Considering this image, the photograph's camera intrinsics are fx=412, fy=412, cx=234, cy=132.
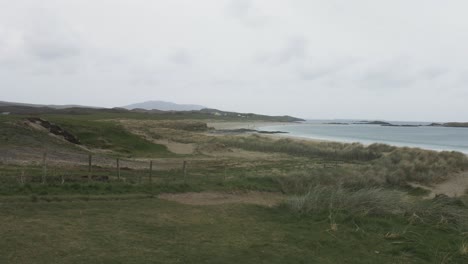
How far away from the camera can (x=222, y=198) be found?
1603 centimetres

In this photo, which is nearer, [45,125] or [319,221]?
[319,221]

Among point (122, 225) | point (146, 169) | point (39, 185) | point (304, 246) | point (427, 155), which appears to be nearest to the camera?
point (304, 246)

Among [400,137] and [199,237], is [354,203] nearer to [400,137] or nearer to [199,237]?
[199,237]

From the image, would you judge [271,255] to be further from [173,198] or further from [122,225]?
[173,198]

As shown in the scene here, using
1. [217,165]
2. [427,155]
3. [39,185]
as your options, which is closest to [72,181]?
[39,185]

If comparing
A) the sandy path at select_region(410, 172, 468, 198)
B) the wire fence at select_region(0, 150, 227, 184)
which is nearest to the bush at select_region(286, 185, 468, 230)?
the wire fence at select_region(0, 150, 227, 184)

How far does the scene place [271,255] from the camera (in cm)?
833

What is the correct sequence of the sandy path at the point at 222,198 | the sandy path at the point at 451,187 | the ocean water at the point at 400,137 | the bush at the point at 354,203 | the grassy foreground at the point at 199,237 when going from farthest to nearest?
the ocean water at the point at 400,137, the sandy path at the point at 451,187, the sandy path at the point at 222,198, the bush at the point at 354,203, the grassy foreground at the point at 199,237

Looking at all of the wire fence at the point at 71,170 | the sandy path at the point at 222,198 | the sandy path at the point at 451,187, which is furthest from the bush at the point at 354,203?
the sandy path at the point at 451,187

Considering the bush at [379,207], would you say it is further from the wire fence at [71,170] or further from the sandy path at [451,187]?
the sandy path at [451,187]

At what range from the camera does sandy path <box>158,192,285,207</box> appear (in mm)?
14906

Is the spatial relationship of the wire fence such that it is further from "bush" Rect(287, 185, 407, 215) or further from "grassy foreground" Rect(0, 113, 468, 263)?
"bush" Rect(287, 185, 407, 215)

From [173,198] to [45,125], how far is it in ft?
87.1

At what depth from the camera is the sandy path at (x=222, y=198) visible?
14906 millimetres
